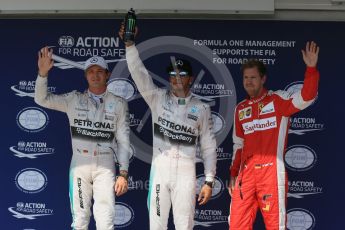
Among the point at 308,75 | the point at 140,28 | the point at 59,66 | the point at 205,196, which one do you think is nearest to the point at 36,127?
the point at 59,66

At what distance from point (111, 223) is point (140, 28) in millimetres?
1755

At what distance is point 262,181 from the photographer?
3.23 meters

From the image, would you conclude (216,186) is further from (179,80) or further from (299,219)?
(179,80)

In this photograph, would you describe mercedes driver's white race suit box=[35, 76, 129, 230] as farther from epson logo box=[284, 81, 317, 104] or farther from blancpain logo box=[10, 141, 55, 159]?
epson logo box=[284, 81, 317, 104]

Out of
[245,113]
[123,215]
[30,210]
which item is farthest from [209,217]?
[30,210]

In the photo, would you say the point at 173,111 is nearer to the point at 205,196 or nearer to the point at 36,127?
the point at 205,196

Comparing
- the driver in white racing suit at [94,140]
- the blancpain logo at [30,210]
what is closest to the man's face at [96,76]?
the driver in white racing suit at [94,140]

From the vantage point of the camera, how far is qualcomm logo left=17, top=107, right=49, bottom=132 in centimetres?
425

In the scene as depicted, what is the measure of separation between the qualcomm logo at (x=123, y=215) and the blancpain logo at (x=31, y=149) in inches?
30.9

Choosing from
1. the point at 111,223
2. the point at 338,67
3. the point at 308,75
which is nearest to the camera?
the point at 308,75

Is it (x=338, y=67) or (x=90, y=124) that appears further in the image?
(x=338, y=67)

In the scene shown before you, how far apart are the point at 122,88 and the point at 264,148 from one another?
1.50 meters

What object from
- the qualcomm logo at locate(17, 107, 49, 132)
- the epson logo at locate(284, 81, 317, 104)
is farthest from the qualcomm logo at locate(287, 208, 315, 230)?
the qualcomm logo at locate(17, 107, 49, 132)

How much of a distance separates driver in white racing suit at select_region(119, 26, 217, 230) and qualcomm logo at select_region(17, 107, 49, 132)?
126cm
